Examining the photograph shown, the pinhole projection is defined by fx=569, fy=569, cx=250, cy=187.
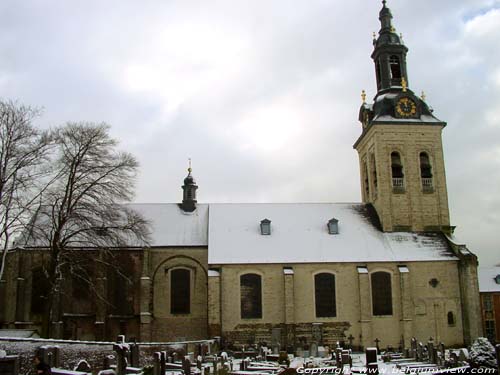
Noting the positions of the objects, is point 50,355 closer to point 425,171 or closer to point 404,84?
point 425,171

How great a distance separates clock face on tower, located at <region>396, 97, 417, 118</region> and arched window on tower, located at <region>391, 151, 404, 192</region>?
270 centimetres

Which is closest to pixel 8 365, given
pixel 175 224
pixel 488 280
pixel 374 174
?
pixel 175 224

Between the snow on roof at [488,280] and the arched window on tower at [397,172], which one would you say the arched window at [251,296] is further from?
the snow on roof at [488,280]

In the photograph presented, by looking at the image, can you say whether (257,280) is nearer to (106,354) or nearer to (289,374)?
(106,354)

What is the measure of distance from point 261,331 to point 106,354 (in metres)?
12.3

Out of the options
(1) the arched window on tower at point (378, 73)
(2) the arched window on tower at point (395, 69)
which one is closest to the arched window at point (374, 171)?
(1) the arched window on tower at point (378, 73)

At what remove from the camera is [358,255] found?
34750mm

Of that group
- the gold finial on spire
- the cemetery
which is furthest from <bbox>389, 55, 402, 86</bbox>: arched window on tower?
the cemetery

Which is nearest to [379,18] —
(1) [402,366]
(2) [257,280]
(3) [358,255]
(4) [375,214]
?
(4) [375,214]

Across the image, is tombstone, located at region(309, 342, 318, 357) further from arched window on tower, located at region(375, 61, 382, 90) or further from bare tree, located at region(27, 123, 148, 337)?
arched window on tower, located at region(375, 61, 382, 90)

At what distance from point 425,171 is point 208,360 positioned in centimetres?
2090

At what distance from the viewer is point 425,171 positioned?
38625 mm

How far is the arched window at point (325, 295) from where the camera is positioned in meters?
33.8

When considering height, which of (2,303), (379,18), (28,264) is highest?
(379,18)
